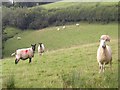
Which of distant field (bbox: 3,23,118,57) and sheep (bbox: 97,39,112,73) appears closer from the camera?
sheep (bbox: 97,39,112,73)

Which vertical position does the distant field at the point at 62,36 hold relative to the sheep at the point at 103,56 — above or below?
below

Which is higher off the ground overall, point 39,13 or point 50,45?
point 39,13

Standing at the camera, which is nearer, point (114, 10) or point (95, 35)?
point (95, 35)

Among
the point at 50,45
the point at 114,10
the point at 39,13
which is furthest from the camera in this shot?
the point at 39,13

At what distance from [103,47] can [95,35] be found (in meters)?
38.8

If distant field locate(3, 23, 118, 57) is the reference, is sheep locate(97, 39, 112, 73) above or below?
above

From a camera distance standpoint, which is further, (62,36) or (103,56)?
(62,36)

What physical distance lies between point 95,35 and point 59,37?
26.6 ft

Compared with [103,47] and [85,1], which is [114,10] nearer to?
[85,1]

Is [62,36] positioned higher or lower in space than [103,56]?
lower

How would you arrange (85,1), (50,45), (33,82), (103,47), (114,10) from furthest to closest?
(85,1) → (114,10) → (50,45) → (103,47) → (33,82)

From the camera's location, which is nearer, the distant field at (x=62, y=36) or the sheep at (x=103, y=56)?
the sheep at (x=103, y=56)

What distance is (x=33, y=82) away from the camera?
42.7 ft

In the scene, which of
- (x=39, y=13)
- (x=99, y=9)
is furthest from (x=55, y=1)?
(x=99, y=9)
